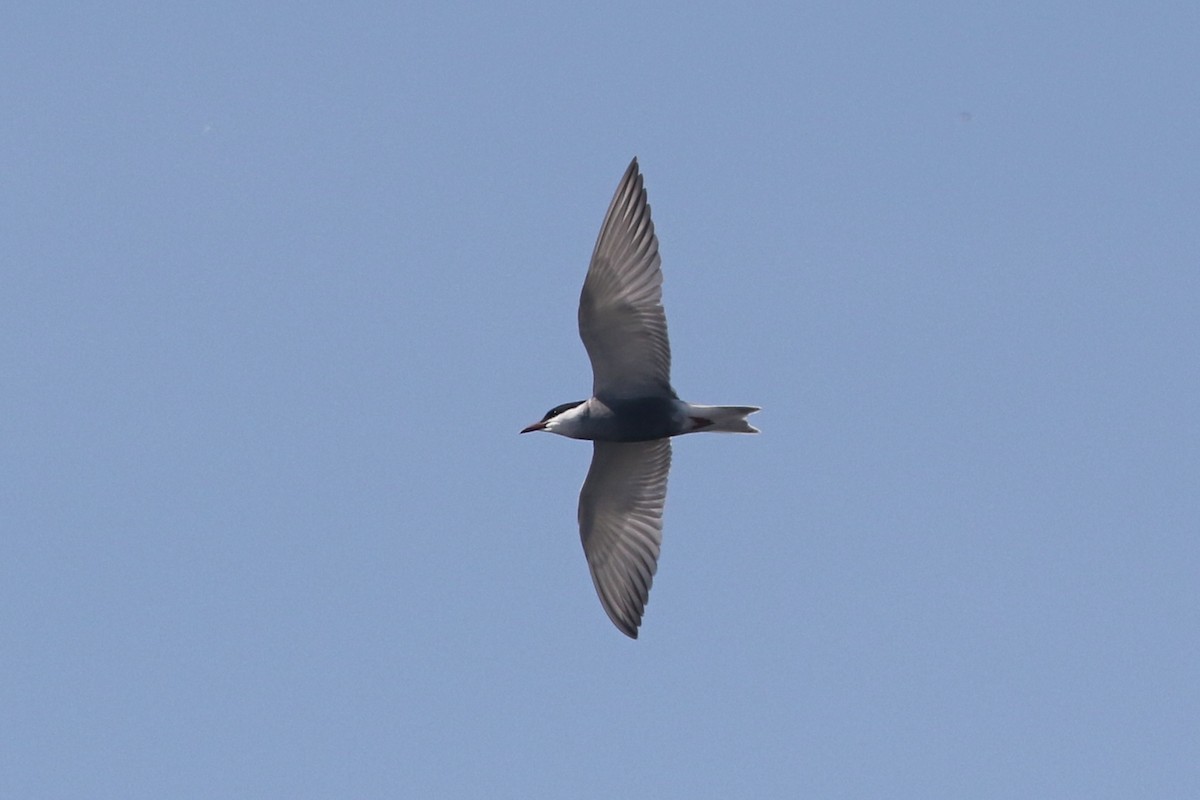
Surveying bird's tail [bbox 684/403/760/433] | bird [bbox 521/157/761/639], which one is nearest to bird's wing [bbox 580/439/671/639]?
bird [bbox 521/157/761/639]

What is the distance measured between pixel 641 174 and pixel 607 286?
5.44ft

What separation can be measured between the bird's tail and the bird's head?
1.68 m

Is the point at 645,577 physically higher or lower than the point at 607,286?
lower

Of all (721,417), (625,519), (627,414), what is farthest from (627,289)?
(625,519)

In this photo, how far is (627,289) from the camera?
2698 centimetres

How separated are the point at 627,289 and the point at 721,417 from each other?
7.44 feet

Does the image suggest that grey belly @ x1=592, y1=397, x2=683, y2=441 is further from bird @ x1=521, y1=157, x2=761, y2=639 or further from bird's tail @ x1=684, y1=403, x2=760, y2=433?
bird's tail @ x1=684, y1=403, x2=760, y2=433

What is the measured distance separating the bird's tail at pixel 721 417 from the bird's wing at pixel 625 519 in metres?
1.33

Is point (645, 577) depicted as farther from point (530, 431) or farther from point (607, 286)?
point (607, 286)

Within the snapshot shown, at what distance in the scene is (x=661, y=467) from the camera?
29156 millimetres

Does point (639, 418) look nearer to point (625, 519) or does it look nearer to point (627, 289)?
point (627, 289)

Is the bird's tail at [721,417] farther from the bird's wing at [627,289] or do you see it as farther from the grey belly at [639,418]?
the bird's wing at [627,289]

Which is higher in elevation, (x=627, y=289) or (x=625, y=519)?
(x=627, y=289)

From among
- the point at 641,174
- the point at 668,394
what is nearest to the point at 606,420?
the point at 668,394
